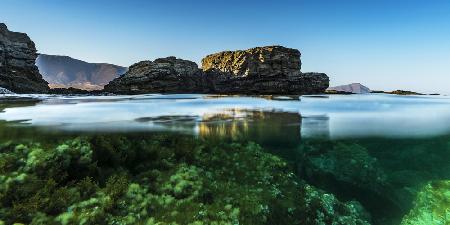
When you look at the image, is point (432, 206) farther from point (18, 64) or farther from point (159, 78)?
point (159, 78)

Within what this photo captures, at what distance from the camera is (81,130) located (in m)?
15.0

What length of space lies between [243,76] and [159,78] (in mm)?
24106

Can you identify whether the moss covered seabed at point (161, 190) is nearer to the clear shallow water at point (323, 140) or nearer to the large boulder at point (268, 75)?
the clear shallow water at point (323, 140)

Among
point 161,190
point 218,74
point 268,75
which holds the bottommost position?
point 161,190

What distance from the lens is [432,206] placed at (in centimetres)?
1306

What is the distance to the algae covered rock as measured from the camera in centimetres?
1227

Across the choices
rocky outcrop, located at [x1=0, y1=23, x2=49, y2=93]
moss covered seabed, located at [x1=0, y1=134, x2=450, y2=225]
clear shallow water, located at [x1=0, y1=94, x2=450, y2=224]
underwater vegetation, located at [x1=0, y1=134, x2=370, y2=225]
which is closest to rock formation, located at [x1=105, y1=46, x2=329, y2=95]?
rocky outcrop, located at [x1=0, y1=23, x2=49, y2=93]

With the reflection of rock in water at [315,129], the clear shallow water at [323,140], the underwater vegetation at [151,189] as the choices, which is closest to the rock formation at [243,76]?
the clear shallow water at [323,140]

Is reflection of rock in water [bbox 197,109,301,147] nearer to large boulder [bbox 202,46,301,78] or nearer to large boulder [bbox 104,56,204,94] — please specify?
large boulder [bbox 104,56,204,94]

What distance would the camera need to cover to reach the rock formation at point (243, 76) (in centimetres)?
8212

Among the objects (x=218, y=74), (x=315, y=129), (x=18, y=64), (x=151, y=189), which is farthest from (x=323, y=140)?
(x=218, y=74)

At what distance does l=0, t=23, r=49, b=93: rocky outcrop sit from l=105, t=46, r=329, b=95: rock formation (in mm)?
18737

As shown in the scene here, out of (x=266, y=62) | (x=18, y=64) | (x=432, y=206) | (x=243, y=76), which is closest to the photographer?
(x=432, y=206)

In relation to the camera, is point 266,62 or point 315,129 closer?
point 315,129
